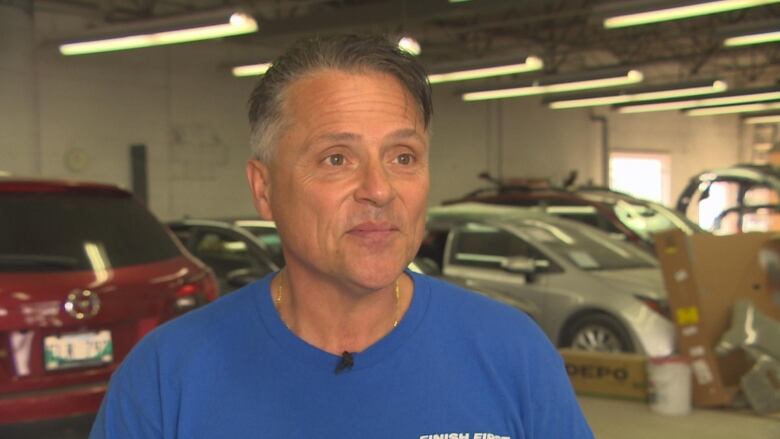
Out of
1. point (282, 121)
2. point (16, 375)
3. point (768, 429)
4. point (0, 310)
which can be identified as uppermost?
point (282, 121)

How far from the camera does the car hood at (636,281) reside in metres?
6.77

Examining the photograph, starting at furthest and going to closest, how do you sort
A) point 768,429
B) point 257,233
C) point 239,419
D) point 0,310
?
1. point 257,233
2. point 768,429
3. point 0,310
4. point 239,419

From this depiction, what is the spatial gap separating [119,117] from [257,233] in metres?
6.08

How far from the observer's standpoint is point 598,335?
22.8 ft

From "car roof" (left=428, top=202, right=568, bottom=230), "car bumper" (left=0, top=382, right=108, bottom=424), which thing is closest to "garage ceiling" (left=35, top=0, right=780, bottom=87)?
"car roof" (left=428, top=202, right=568, bottom=230)

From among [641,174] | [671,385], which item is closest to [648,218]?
[671,385]

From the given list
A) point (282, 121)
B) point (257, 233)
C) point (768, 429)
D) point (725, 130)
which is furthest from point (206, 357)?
point (725, 130)

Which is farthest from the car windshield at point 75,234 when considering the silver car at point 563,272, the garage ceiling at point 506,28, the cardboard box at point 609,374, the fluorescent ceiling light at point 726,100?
the fluorescent ceiling light at point 726,100

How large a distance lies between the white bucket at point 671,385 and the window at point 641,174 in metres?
16.9

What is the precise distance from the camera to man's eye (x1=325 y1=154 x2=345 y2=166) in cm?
129

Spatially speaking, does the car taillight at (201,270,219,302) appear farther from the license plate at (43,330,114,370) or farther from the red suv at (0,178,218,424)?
the license plate at (43,330,114,370)

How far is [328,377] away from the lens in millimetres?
1291

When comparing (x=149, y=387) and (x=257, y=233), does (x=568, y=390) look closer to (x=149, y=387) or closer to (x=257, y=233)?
(x=149, y=387)

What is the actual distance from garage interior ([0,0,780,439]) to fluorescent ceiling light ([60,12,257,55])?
99mm
